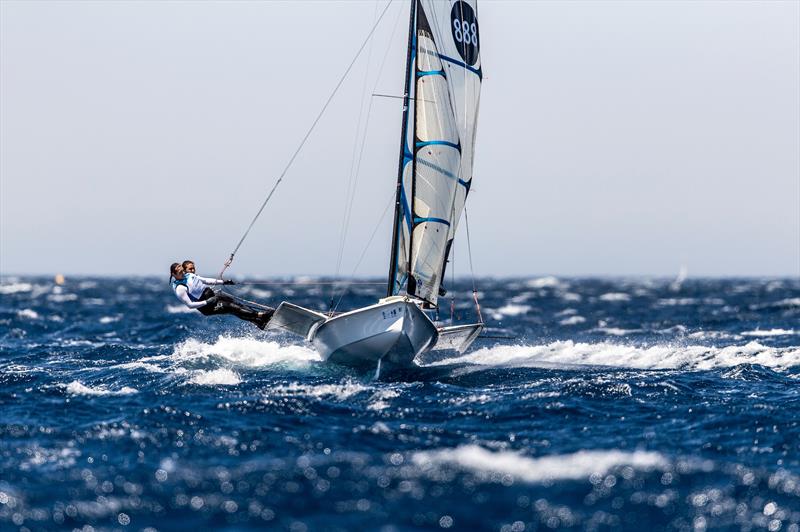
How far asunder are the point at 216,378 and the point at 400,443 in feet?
26.8

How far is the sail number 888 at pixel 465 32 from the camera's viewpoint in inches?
933

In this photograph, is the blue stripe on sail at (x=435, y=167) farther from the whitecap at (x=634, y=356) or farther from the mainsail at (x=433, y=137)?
the whitecap at (x=634, y=356)

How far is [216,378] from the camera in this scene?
20812 millimetres

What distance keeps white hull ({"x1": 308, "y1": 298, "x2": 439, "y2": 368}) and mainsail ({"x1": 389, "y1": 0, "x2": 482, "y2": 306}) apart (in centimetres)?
266

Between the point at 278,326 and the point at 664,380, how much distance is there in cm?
1010

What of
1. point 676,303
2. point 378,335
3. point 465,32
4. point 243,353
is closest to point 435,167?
point 465,32

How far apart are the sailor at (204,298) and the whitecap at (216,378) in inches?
60.9

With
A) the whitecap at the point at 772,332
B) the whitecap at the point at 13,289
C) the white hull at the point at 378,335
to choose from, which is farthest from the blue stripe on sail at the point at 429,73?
the whitecap at the point at 13,289

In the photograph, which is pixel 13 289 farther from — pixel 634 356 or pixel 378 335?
pixel 378 335

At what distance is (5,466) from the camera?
13062mm

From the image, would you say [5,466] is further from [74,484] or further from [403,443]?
[403,443]

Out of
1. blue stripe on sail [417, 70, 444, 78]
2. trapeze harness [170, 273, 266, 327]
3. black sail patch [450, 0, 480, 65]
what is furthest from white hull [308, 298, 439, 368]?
black sail patch [450, 0, 480, 65]

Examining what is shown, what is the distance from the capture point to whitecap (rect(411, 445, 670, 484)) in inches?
485

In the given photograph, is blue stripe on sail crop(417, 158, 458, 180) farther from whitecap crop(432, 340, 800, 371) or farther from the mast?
whitecap crop(432, 340, 800, 371)
